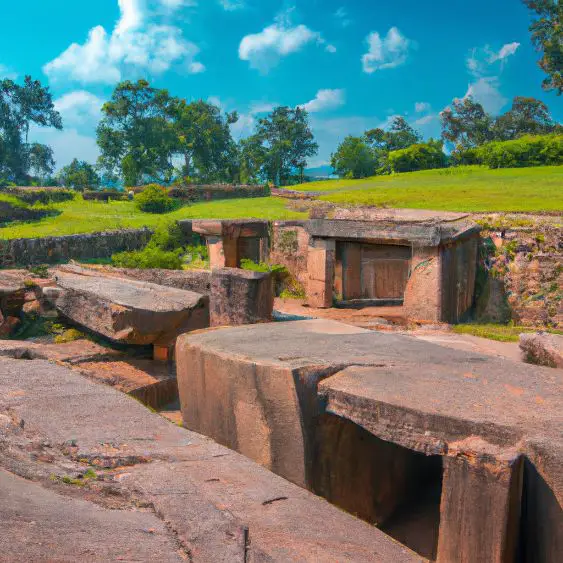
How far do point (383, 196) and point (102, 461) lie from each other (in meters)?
17.1

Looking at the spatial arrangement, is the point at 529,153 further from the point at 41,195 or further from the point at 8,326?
the point at 8,326

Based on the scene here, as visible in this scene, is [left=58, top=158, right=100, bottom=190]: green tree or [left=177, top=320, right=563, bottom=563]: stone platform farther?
[left=58, top=158, right=100, bottom=190]: green tree

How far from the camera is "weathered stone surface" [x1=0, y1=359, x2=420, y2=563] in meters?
2.70

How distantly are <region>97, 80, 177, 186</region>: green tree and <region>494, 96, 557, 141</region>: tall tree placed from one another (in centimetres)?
Answer: 2689

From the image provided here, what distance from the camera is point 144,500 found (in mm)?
3361

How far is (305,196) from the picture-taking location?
2623 centimetres

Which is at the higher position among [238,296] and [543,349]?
[238,296]

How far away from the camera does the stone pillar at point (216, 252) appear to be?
15906mm

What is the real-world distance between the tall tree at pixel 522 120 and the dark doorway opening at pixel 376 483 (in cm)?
4973

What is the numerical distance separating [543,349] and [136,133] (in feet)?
133

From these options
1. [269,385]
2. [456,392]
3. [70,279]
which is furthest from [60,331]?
[456,392]

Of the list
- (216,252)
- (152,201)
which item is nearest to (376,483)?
(216,252)

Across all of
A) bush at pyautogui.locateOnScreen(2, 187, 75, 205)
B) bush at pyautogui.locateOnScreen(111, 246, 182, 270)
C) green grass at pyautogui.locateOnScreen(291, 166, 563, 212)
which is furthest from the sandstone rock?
bush at pyautogui.locateOnScreen(2, 187, 75, 205)

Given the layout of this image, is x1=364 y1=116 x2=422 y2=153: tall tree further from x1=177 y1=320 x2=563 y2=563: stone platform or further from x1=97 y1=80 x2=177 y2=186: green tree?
x1=177 y1=320 x2=563 y2=563: stone platform
